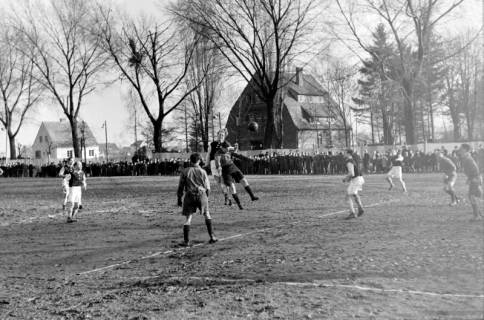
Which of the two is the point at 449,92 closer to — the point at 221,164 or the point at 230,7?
the point at 230,7

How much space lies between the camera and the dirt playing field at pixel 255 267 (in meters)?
5.64

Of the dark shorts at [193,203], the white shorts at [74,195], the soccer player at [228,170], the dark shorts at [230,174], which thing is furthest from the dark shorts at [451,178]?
the white shorts at [74,195]

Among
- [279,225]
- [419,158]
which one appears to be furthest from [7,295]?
[419,158]

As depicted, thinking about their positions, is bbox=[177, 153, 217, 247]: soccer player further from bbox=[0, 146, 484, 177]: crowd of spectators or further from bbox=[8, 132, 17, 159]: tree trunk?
bbox=[8, 132, 17, 159]: tree trunk

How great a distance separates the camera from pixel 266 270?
7.31m

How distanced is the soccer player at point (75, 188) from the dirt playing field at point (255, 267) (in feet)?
1.71

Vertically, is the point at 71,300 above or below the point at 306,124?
below

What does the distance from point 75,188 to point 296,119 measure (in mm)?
50097

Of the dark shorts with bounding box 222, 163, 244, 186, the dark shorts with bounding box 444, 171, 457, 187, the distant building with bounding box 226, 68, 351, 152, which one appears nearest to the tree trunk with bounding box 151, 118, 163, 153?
the distant building with bounding box 226, 68, 351, 152

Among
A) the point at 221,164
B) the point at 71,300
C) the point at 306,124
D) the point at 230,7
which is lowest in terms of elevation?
the point at 71,300

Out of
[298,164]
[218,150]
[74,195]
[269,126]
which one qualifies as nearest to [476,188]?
[218,150]

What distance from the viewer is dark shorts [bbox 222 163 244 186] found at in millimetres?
15373

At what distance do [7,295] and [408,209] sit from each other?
10.0m

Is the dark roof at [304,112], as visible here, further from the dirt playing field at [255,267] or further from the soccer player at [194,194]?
the soccer player at [194,194]
